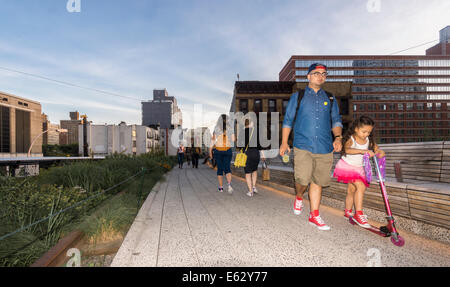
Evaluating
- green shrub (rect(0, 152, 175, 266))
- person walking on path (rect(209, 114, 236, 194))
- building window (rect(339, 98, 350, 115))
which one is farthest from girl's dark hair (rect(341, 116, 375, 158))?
building window (rect(339, 98, 350, 115))

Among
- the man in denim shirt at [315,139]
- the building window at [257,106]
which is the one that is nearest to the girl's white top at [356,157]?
the man in denim shirt at [315,139]

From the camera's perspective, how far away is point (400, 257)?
7.70 feet

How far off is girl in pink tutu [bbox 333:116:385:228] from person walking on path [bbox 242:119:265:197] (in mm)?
2807

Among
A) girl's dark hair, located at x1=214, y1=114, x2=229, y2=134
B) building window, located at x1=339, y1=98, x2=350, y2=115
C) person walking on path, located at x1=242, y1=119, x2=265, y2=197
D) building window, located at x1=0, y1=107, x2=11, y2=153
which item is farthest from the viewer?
building window, located at x1=0, y1=107, x2=11, y2=153

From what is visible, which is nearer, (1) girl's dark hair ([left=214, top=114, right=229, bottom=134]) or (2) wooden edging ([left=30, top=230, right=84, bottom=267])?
(2) wooden edging ([left=30, top=230, right=84, bottom=267])

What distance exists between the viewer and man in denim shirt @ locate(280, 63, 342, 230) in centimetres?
335

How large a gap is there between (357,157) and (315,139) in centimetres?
60

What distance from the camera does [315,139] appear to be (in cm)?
335

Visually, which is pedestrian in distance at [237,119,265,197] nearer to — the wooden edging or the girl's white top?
the girl's white top

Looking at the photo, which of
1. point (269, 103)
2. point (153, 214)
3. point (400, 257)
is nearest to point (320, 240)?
point (400, 257)

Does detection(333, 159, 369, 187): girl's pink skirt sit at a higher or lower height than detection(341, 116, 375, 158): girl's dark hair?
lower

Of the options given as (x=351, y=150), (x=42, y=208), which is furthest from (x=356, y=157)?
(x=42, y=208)

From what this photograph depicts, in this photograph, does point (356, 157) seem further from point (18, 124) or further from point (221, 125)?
point (18, 124)
